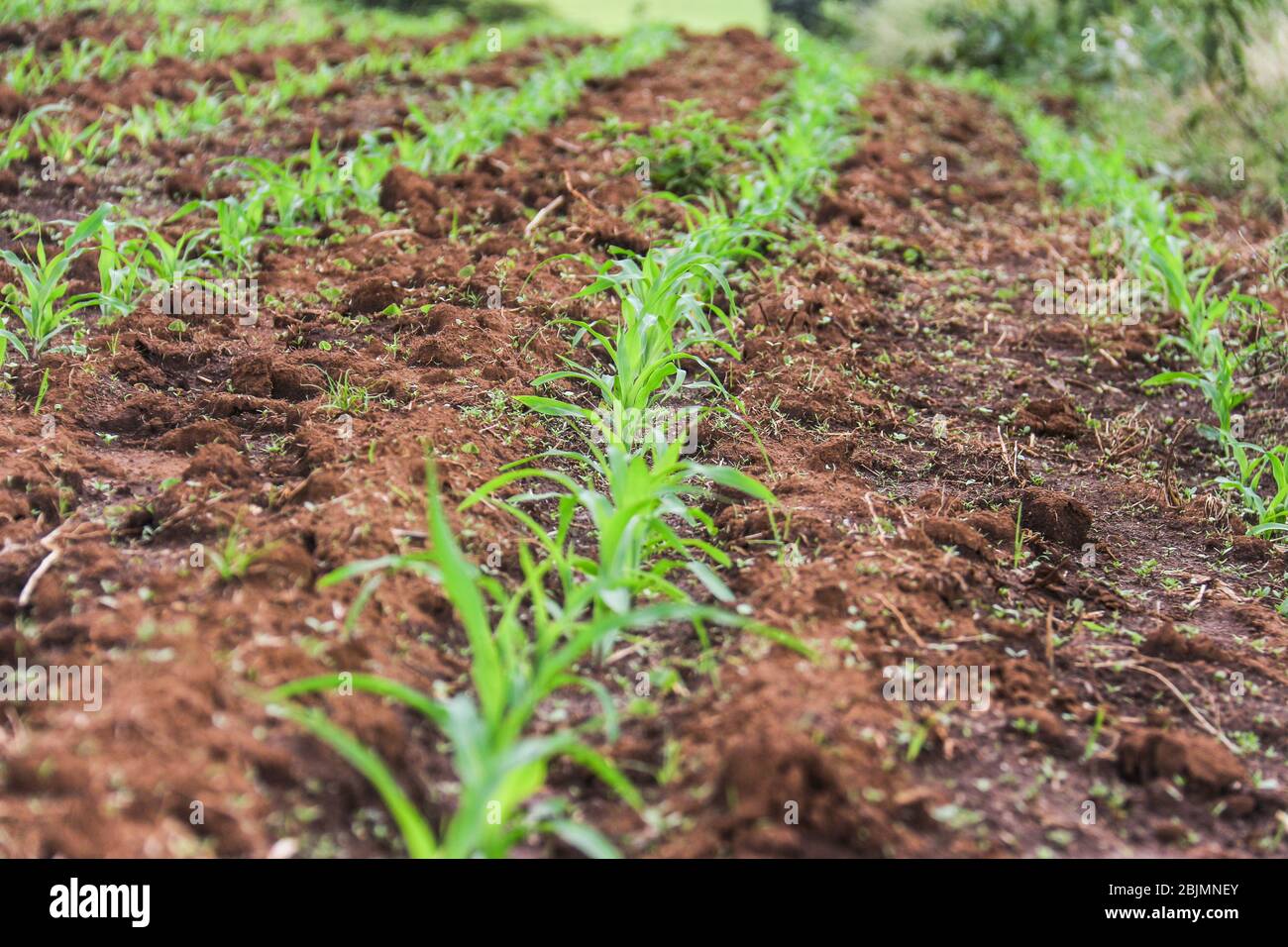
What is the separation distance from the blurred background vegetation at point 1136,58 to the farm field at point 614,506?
1026mm

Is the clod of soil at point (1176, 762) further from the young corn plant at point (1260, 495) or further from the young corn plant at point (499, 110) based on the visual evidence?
the young corn plant at point (499, 110)

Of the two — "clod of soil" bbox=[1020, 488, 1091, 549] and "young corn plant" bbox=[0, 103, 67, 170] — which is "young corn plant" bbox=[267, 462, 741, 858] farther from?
"young corn plant" bbox=[0, 103, 67, 170]

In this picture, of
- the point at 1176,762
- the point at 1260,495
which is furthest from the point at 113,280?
the point at 1260,495

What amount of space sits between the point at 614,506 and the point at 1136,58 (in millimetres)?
7438

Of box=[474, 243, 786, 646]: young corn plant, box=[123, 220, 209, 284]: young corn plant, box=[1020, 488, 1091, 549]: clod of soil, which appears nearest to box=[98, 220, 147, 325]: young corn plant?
→ box=[123, 220, 209, 284]: young corn plant

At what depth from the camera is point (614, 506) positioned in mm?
A: 2609

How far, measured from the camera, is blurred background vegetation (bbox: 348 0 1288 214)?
662cm

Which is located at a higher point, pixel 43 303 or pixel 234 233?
pixel 234 233

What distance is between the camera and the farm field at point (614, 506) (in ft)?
5.99

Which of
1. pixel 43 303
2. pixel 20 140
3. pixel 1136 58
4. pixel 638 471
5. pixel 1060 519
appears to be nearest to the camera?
pixel 638 471

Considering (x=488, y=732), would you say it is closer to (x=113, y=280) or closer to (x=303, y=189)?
(x=113, y=280)

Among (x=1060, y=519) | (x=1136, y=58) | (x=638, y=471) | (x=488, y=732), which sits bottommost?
(x=488, y=732)

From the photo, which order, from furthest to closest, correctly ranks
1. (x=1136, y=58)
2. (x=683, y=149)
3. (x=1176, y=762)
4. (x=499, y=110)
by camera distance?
1. (x=1136, y=58)
2. (x=499, y=110)
3. (x=683, y=149)
4. (x=1176, y=762)

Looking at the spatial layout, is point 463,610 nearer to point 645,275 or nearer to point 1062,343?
point 645,275
